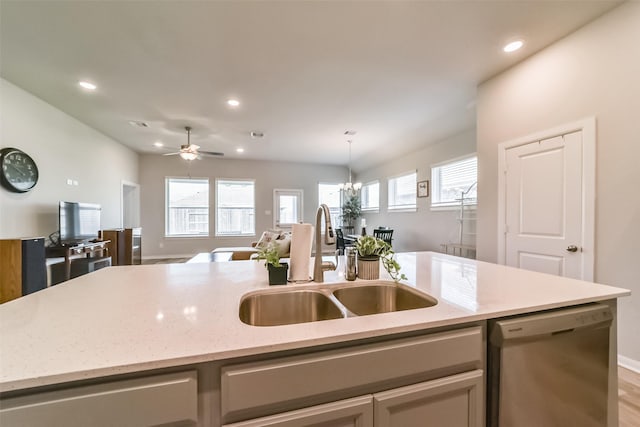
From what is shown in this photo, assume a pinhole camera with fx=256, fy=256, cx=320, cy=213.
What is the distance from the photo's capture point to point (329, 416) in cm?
77

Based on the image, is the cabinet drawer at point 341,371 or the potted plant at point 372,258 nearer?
the cabinet drawer at point 341,371

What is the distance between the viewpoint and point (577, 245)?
2281 millimetres

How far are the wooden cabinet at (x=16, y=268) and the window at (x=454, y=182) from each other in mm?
5879

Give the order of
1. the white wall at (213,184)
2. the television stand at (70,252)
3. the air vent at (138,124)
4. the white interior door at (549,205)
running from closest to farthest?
the white interior door at (549,205), the television stand at (70,252), the air vent at (138,124), the white wall at (213,184)

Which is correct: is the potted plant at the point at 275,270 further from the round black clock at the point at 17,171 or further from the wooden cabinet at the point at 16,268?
→ the round black clock at the point at 17,171

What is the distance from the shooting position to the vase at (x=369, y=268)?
139cm

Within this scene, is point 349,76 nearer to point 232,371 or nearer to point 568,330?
point 568,330

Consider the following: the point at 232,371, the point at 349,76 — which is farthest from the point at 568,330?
the point at 349,76

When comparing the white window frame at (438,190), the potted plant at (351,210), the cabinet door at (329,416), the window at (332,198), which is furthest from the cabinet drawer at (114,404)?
the window at (332,198)

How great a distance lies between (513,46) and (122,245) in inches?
267

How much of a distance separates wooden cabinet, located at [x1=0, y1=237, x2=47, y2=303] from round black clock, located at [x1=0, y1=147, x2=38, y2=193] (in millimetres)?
790

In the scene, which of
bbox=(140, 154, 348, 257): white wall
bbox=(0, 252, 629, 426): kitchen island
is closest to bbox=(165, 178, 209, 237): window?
bbox=(140, 154, 348, 257): white wall

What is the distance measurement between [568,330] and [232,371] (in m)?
1.29

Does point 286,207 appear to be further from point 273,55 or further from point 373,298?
point 373,298
